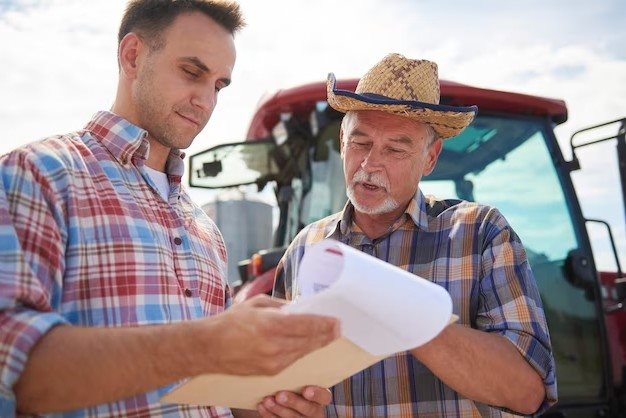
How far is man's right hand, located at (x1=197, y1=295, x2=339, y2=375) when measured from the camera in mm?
1108

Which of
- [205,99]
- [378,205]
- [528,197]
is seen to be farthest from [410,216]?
[528,197]

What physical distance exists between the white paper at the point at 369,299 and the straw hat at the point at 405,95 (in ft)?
3.73

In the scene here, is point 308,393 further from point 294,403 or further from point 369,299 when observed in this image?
point 369,299

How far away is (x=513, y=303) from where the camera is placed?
1.90 meters

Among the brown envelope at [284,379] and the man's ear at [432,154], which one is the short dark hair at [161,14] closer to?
the man's ear at [432,154]

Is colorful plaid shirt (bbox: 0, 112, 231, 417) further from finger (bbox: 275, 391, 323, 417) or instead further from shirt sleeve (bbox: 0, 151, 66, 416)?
finger (bbox: 275, 391, 323, 417)

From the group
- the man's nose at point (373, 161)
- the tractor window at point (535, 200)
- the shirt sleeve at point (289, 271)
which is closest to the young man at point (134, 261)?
the shirt sleeve at point (289, 271)

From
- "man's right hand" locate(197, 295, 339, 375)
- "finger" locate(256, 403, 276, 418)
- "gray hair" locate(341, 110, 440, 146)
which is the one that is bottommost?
"finger" locate(256, 403, 276, 418)

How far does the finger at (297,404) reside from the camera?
153cm

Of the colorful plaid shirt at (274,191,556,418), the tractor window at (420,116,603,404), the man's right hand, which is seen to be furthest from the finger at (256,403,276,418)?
the tractor window at (420,116,603,404)

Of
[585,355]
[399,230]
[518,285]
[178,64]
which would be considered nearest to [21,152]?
[178,64]

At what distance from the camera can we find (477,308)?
2.01 meters

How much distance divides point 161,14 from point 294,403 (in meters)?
1.15

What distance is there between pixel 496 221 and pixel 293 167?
2.15m
